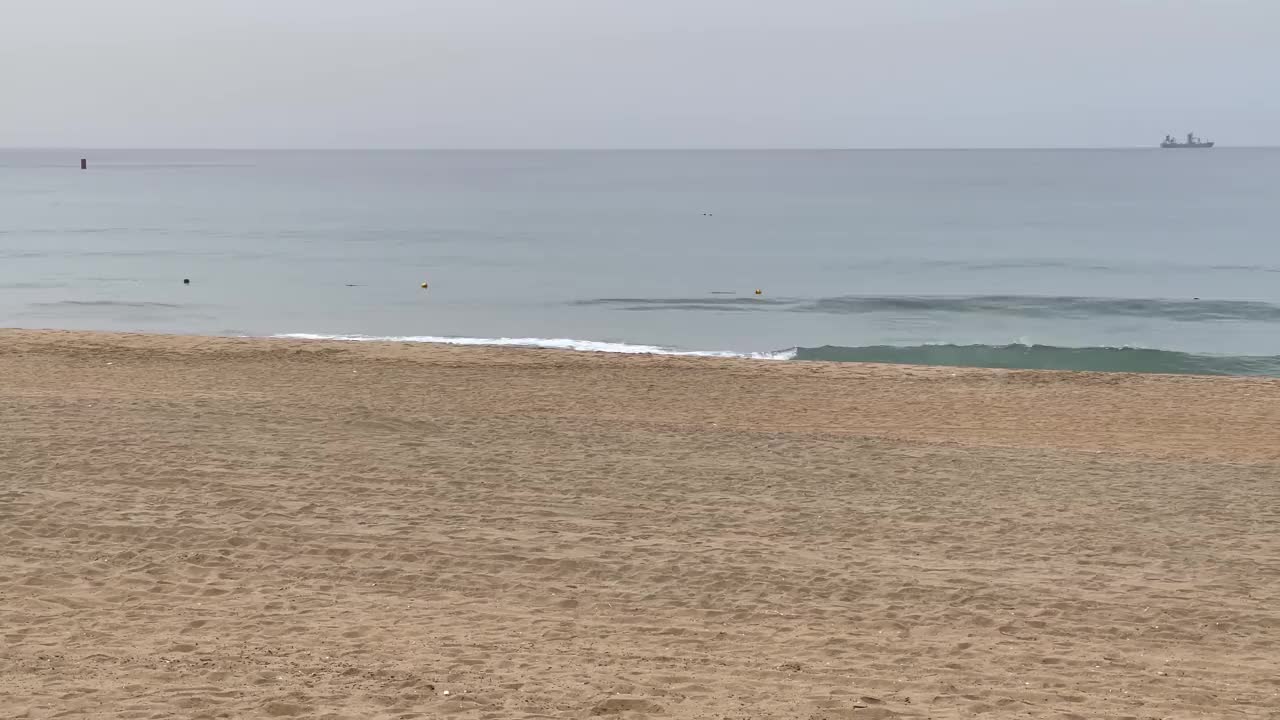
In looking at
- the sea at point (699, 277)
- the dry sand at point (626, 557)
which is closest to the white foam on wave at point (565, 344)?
the sea at point (699, 277)

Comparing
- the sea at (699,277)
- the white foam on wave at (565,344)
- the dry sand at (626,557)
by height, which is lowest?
the dry sand at (626,557)

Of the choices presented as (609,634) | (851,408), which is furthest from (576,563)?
(851,408)

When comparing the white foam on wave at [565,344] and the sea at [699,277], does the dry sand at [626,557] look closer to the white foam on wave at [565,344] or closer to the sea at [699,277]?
the white foam on wave at [565,344]

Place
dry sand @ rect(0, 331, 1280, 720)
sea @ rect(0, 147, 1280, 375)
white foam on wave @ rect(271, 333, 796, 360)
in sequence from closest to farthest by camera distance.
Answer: dry sand @ rect(0, 331, 1280, 720)
white foam on wave @ rect(271, 333, 796, 360)
sea @ rect(0, 147, 1280, 375)

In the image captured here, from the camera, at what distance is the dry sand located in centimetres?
691

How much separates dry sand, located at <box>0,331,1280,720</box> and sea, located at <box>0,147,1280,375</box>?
1274 centimetres

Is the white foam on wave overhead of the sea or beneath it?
beneath

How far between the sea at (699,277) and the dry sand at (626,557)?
41.8ft

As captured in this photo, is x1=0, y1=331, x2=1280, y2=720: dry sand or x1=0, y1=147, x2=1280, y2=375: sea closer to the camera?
x1=0, y1=331, x2=1280, y2=720: dry sand

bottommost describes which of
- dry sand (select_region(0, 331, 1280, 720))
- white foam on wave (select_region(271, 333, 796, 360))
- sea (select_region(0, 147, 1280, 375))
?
dry sand (select_region(0, 331, 1280, 720))

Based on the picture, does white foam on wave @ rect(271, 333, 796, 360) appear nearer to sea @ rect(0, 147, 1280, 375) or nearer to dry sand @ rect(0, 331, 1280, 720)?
sea @ rect(0, 147, 1280, 375)

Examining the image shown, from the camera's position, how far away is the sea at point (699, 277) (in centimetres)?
3198

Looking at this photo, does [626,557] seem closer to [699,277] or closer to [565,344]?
[565,344]

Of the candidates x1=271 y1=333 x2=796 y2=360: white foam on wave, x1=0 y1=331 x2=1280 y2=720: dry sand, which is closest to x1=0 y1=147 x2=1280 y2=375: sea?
x1=271 y1=333 x2=796 y2=360: white foam on wave
